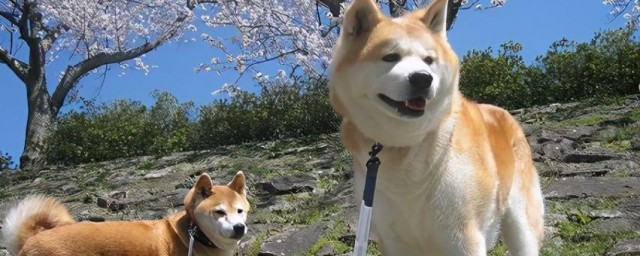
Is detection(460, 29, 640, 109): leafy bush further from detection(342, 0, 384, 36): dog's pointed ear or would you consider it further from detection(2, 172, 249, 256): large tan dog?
detection(342, 0, 384, 36): dog's pointed ear

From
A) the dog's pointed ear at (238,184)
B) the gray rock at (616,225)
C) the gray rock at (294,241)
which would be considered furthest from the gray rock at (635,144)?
the dog's pointed ear at (238,184)

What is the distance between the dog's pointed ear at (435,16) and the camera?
8.97 feet

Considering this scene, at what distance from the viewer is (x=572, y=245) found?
532 cm

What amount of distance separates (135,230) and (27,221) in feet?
2.61

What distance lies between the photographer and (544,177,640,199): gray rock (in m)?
6.30

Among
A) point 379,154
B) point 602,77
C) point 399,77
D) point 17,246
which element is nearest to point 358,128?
point 379,154

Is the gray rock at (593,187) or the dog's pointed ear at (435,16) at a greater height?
the dog's pointed ear at (435,16)

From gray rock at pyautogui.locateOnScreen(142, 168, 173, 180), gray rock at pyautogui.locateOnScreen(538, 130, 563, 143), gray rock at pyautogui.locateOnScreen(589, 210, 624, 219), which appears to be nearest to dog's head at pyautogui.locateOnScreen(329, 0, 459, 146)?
gray rock at pyautogui.locateOnScreen(589, 210, 624, 219)

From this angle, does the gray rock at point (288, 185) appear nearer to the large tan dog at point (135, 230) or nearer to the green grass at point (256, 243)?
the green grass at point (256, 243)

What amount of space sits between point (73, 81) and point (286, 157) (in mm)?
7956

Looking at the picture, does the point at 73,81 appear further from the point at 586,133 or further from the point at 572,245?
the point at 572,245

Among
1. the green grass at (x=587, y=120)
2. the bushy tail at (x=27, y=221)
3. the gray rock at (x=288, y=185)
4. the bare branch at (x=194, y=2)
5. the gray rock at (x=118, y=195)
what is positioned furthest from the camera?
the bare branch at (x=194, y=2)

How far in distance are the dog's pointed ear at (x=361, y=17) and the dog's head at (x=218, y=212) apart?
2.86 metres

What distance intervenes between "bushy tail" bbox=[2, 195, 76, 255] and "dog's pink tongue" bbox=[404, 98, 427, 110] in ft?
12.5
